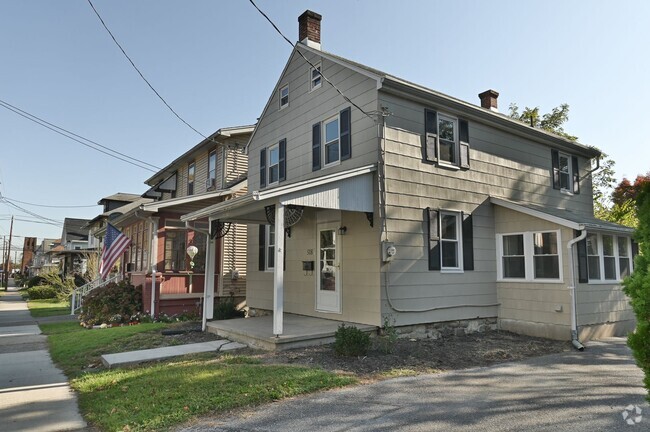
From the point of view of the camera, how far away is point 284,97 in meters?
12.6

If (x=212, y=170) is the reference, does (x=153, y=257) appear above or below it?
below

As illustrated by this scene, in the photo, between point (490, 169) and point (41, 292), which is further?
point (41, 292)

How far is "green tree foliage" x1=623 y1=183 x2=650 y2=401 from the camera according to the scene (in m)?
3.33

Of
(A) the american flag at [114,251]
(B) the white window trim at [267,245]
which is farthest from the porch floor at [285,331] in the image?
(A) the american flag at [114,251]

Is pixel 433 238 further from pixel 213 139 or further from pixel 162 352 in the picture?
pixel 213 139

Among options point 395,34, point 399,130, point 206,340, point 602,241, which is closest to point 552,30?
point 395,34

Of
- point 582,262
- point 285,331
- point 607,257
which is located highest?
point 607,257

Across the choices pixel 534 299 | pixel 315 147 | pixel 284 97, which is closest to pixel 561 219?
pixel 534 299

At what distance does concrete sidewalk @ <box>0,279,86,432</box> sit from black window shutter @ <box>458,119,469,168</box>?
9157 mm

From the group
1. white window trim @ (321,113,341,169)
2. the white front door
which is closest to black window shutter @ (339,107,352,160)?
white window trim @ (321,113,341,169)

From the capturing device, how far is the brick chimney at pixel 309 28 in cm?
1205

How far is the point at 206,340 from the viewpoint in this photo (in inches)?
372

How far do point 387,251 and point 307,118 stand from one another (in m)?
4.63

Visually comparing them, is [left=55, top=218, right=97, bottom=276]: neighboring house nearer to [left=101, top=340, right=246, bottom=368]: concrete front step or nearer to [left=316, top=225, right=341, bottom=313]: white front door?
[left=101, top=340, right=246, bottom=368]: concrete front step
